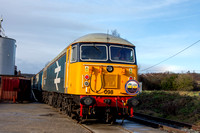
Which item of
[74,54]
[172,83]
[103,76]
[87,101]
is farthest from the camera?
[172,83]

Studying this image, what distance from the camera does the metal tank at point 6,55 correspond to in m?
30.0

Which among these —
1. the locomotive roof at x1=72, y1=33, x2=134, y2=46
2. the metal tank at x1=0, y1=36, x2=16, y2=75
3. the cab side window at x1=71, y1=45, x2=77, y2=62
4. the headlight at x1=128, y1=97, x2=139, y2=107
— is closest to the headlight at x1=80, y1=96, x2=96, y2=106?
the headlight at x1=128, y1=97, x2=139, y2=107

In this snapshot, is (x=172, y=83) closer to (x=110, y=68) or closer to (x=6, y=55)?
(x=6, y=55)

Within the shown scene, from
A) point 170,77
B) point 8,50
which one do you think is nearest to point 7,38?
point 8,50

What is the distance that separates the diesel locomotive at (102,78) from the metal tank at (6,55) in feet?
74.1

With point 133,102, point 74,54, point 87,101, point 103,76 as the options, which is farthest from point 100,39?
point 133,102

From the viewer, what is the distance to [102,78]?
29.9 ft

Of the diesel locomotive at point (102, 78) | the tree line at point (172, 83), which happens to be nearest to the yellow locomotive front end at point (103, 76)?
the diesel locomotive at point (102, 78)

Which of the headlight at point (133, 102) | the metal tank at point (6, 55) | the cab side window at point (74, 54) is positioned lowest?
the headlight at point (133, 102)

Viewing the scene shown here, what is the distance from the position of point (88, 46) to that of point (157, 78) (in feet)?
116

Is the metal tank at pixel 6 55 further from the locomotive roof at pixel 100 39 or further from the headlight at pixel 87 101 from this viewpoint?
the headlight at pixel 87 101

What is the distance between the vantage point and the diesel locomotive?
352 inches

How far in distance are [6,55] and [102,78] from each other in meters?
24.3

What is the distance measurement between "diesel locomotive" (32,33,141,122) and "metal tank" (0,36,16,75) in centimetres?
2257
